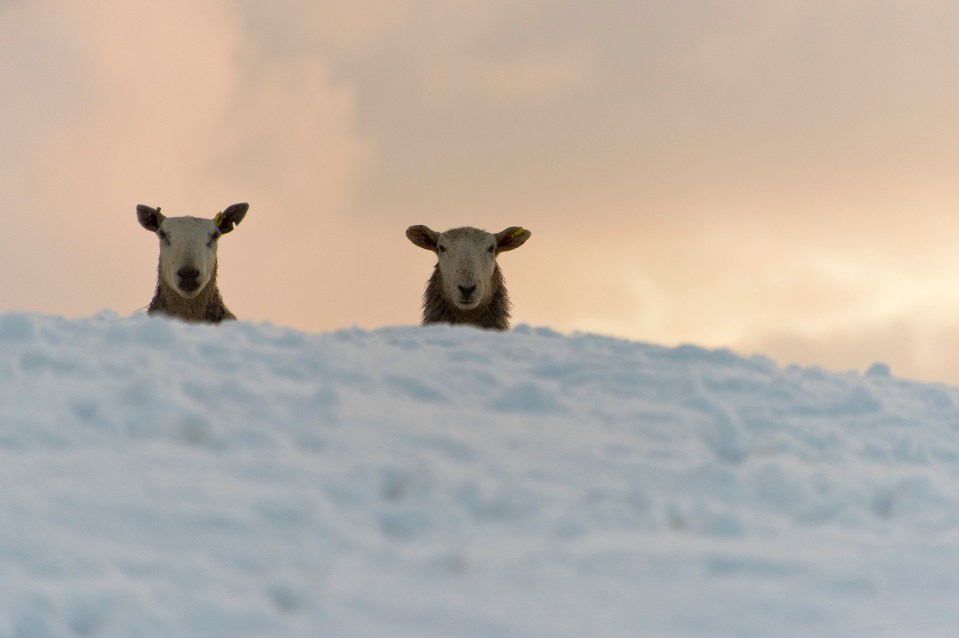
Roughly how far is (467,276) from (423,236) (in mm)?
1368

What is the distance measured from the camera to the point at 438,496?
6484 millimetres

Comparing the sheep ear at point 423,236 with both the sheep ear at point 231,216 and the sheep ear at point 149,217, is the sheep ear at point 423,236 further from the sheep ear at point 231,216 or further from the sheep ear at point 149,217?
the sheep ear at point 149,217

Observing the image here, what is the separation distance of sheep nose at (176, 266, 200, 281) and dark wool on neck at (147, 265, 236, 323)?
53 centimetres

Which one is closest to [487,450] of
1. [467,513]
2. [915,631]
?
[467,513]

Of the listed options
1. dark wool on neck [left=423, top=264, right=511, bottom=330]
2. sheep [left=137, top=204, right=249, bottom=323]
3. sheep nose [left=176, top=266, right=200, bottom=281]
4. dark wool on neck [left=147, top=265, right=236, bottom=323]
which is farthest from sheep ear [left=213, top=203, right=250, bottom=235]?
dark wool on neck [left=423, top=264, right=511, bottom=330]

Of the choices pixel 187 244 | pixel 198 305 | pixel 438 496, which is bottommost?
pixel 438 496

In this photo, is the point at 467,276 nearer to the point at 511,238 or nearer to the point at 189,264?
the point at 511,238

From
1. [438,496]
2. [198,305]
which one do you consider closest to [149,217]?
[198,305]

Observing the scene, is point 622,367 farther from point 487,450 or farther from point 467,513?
point 467,513

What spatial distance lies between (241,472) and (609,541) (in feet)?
7.05

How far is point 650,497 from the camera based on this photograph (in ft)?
22.4

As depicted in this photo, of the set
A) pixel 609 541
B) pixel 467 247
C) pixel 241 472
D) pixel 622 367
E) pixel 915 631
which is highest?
pixel 467 247

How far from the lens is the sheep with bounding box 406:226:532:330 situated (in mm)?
14711

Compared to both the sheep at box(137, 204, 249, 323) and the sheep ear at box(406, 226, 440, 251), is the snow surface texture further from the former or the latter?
the sheep ear at box(406, 226, 440, 251)
